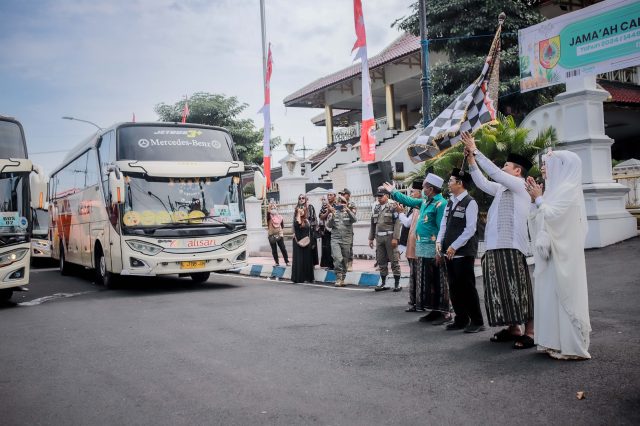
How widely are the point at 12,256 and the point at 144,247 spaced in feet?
7.54

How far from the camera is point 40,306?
10.1 m

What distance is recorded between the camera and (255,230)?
20.9 meters

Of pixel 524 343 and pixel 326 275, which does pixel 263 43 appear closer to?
pixel 326 275

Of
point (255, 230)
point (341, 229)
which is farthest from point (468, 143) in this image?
point (255, 230)

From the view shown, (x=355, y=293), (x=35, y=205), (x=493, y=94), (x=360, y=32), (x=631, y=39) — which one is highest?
(x=360, y=32)

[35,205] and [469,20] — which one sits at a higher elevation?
[469,20]

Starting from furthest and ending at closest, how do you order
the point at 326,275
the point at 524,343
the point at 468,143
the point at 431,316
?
the point at 326,275
the point at 431,316
the point at 468,143
the point at 524,343

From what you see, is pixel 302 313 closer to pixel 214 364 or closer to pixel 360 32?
pixel 214 364

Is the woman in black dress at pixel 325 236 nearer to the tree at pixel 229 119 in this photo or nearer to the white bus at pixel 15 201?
the white bus at pixel 15 201

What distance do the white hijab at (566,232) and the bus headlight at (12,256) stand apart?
8380 mm

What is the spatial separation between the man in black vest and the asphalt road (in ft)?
1.25

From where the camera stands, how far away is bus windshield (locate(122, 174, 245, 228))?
36.7ft

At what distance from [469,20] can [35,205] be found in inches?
552

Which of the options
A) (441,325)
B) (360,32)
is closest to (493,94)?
(441,325)
